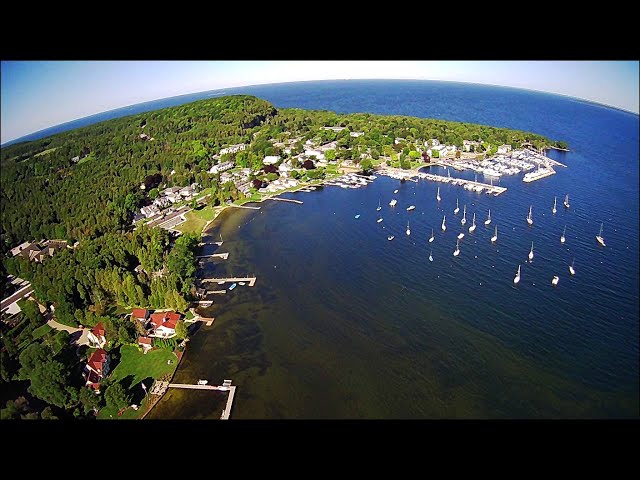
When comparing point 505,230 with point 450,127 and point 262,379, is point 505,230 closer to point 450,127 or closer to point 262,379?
point 262,379

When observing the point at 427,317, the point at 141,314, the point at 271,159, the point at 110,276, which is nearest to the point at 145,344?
the point at 141,314

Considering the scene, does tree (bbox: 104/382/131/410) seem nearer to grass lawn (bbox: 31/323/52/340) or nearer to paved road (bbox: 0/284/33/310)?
grass lawn (bbox: 31/323/52/340)

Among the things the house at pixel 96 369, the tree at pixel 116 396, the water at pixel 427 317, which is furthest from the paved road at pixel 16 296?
the tree at pixel 116 396

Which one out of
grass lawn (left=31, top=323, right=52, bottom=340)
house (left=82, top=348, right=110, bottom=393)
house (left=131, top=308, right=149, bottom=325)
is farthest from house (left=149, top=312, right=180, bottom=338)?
grass lawn (left=31, top=323, right=52, bottom=340)

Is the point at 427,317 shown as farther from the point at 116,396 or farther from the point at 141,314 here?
the point at 141,314

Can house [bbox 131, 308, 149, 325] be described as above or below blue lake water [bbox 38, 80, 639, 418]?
above

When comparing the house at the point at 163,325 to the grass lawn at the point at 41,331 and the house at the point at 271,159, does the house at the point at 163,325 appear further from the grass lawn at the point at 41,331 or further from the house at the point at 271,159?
the house at the point at 271,159
